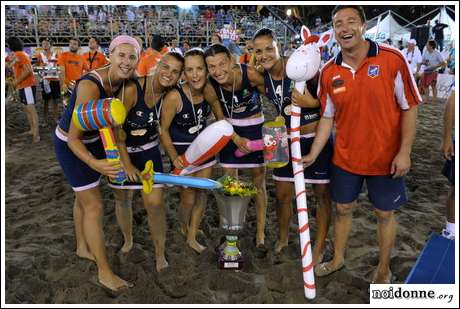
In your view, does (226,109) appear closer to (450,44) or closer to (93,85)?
(93,85)

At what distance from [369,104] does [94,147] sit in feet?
6.01

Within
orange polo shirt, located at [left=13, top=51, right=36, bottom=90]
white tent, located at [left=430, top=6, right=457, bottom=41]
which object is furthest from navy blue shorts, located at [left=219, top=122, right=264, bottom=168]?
white tent, located at [left=430, top=6, right=457, bottom=41]

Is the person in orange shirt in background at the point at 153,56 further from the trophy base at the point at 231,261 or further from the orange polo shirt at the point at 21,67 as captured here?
the trophy base at the point at 231,261

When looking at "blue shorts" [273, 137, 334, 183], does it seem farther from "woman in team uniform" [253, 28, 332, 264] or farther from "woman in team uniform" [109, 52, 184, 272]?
"woman in team uniform" [109, 52, 184, 272]

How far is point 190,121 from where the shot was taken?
9.46 feet

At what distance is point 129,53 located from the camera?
2381mm

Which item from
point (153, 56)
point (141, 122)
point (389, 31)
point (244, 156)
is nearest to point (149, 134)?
point (141, 122)

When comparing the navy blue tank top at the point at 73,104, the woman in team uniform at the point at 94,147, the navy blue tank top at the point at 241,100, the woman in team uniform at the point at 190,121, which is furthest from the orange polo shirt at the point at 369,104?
the navy blue tank top at the point at 73,104

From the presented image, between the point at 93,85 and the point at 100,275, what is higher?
the point at 93,85

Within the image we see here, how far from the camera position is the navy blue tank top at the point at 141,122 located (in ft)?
8.55

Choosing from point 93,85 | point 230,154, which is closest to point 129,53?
point 93,85

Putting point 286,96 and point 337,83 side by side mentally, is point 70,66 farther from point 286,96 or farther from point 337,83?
point 337,83

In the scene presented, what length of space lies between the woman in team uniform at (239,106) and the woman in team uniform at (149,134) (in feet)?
0.92

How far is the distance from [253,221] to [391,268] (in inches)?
51.0
